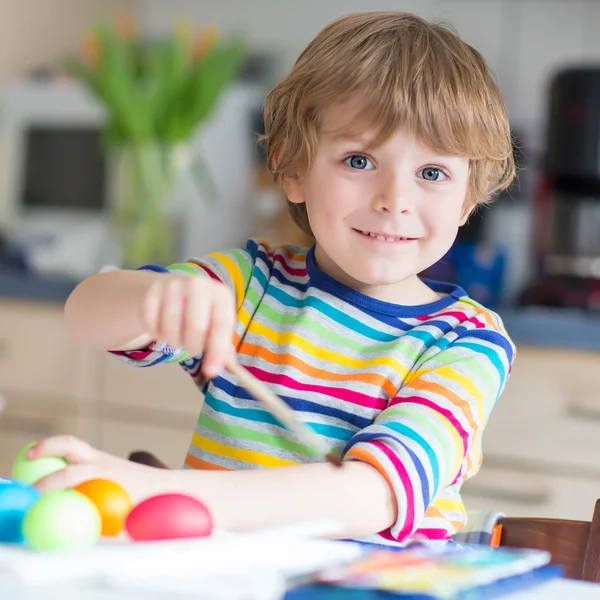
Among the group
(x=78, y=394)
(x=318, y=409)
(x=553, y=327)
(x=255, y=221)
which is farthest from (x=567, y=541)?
(x=255, y=221)

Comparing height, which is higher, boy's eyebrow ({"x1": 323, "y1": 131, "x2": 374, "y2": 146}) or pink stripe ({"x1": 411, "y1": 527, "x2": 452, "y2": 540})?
boy's eyebrow ({"x1": 323, "y1": 131, "x2": 374, "y2": 146})

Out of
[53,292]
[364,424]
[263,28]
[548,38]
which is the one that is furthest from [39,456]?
[263,28]

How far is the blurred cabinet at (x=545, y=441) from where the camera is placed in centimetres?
165

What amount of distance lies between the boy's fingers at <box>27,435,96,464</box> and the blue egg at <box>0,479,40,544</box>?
5cm

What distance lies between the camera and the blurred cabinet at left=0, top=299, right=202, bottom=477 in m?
1.98

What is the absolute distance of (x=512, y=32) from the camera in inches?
103

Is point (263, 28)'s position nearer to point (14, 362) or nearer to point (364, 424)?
point (14, 362)

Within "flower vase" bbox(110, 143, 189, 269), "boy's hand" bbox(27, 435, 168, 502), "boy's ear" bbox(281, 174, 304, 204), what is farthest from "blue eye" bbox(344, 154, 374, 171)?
"flower vase" bbox(110, 143, 189, 269)

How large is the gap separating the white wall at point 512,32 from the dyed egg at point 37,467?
1.99m

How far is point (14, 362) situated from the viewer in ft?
7.07

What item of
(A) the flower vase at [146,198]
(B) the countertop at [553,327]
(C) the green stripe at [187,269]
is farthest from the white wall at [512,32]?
(C) the green stripe at [187,269]

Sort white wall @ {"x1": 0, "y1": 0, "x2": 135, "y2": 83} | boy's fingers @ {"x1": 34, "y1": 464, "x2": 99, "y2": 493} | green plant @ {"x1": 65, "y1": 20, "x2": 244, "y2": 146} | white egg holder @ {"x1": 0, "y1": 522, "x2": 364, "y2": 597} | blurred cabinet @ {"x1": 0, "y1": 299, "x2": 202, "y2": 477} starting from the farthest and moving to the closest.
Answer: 1. white wall @ {"x1": 0, "y1": 0, "x2": 135, "y2": 83}
2. green plant @ {"x1": 65, "y1": 20, "x2": 244, "y2": 146}
3. blurred cabinet @ {"x1": 0, "y1": 299, "x2": 202, "y2": 477}
4. boy's fingers @ {"x1": 34, "y1": 464, "x2": 99, "y2": 493}
5. white egg holder @ {"x1": 0, "y1": 522, "x2": 364, "y2": 597}

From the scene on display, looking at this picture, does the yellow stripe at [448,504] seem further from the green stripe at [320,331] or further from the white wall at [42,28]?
the white wall at [42,28]

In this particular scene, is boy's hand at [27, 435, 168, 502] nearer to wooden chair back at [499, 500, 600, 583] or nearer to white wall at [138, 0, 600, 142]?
wooden chair back at [499, 500, 600, 583]
